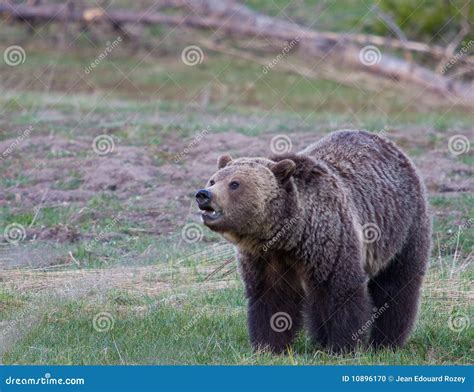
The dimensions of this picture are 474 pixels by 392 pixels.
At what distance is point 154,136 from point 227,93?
284 inches

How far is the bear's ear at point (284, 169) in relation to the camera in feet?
23.1

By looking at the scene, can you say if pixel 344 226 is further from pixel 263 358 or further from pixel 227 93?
pixel 227 93

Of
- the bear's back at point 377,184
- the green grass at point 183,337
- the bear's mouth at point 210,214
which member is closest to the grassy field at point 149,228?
the green grass at point 183,337

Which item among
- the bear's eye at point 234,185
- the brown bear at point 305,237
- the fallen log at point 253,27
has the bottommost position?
the brown bear at point 305,237

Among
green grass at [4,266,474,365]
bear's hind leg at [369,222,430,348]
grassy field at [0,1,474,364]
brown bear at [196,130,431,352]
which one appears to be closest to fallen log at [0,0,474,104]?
grassy field at [0,1,474,364]

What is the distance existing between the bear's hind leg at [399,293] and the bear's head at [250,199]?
1406 millimetres

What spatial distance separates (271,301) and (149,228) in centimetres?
414

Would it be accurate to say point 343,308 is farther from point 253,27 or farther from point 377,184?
point 253,27

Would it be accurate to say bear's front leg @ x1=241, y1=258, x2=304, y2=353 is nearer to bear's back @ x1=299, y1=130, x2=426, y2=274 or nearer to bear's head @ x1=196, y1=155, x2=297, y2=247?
bear's head @ x1=196, y1=155, x2=297, y2=247

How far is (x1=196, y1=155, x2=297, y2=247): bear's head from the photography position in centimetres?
677

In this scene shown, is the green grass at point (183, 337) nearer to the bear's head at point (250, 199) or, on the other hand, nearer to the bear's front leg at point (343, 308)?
the bear's front leg at point (343, 308)

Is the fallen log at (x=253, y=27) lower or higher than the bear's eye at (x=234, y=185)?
higher

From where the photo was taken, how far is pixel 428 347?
313 inches

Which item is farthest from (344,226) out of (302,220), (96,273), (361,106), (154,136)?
(361,106)
